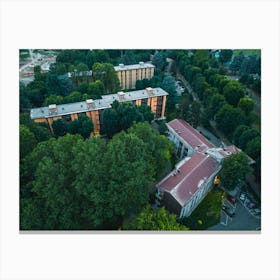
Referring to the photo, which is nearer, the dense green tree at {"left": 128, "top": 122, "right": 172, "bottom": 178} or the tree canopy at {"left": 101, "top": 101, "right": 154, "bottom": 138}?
the dense green tree at {"left": 128, "top": 122, "right": 172, "bottom": 178}

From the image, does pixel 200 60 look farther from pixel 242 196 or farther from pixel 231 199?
pixel 231 199

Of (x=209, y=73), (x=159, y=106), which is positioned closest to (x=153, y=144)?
A: (x=159, y=106)

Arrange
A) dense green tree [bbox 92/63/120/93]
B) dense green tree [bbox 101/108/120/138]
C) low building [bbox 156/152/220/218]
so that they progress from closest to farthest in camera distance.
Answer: low building [bbox 156/152/220/218], dense green tree [bbox 101/108/120/138], dense green tree [bbox 92/63/120/93]

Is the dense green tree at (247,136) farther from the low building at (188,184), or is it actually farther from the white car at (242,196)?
the white car at (242,196)

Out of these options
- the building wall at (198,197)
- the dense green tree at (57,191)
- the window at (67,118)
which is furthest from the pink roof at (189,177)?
the window at (67,118)

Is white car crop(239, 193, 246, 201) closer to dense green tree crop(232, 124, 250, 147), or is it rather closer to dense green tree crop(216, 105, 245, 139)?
dense green tree crop(232, 124, 250, 147)

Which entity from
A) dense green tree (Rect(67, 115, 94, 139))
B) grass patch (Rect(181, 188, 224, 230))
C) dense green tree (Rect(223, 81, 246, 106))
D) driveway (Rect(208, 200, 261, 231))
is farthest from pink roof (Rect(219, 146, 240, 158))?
dense green tree (Rect(67, 115, 94, 139))
